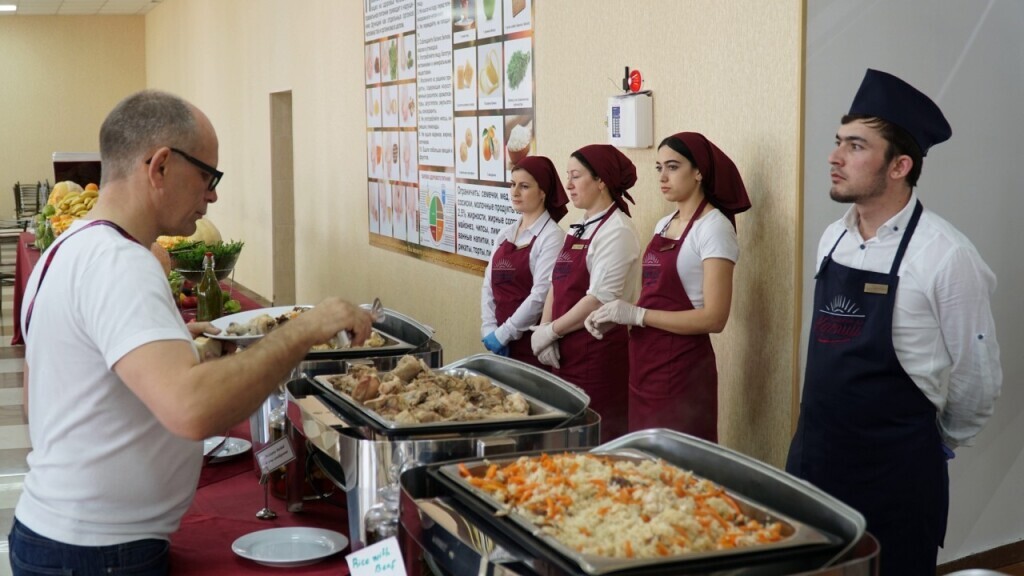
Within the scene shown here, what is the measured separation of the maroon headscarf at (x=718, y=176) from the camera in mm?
3172

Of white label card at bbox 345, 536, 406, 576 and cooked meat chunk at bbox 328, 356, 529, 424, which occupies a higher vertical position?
cooked meat chunk at bbox 328, 356, 529, 424

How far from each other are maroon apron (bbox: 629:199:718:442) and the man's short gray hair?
1.90 m

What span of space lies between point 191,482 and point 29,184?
16116mm

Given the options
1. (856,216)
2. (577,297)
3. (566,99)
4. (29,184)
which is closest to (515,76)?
(566,99)

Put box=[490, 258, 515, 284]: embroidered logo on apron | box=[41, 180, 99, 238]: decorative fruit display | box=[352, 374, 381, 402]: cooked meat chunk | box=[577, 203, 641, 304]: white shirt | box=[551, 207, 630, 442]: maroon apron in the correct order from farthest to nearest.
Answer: box=[41, 180, 99, 238]: decorative fruit display
box=[490, 258, 515, 284]: embroidered logo on apron
box=[551, 207, 630, 442]: maroon apron
box=[577, 203, 641, 304]: white shirt
box=[352, 374, 381, 402]: cooked meat chunk

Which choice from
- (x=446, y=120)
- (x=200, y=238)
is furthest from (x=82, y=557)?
(x=446, y=120)

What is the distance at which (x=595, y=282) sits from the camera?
352cm

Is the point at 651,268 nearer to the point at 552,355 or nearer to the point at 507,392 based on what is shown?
the point at 552,355

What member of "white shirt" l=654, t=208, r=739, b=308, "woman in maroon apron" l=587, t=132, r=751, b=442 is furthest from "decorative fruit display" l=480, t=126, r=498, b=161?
"white shirt" l=654, t=208, r=739, b=308

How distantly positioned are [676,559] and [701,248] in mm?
1967

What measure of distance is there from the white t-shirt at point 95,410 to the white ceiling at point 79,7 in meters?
14.4

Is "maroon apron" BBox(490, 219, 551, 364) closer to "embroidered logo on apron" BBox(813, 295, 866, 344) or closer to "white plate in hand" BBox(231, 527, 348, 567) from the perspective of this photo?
"embroidered logo on apron" BBox(813, 295, 866, 344)

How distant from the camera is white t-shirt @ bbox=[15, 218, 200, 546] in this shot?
55.8 inches

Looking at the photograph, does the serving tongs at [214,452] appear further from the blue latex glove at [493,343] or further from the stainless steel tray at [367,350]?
the blue latex glove at [493,343]
